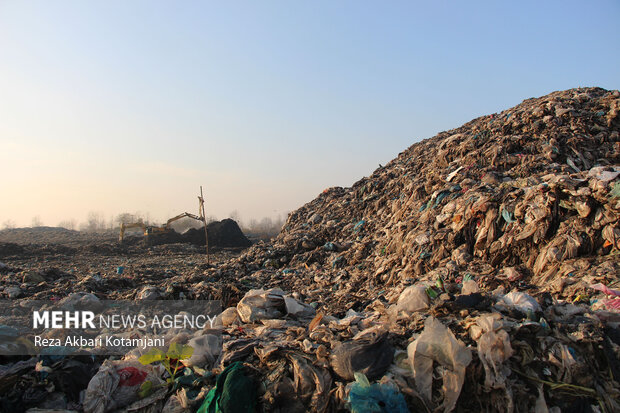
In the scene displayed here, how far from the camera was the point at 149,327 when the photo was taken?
4816mm

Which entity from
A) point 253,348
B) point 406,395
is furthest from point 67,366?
point 406,395

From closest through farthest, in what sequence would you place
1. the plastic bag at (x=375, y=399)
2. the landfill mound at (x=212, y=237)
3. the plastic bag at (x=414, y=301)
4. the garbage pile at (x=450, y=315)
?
the plastic bag at (x=375, y=399)
the garbage pile at (x=450, y=315)
the plastic bag at (x=414, y=301)
the landfill mound at (x=212, y=237)

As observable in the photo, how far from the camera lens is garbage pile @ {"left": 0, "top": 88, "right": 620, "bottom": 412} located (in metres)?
2.68

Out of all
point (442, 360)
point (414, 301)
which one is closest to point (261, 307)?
point (414, 301)

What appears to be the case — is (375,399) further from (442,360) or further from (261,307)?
(261,307)

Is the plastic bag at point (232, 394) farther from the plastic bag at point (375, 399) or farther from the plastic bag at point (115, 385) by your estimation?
the plastic bag at point (375, 399)

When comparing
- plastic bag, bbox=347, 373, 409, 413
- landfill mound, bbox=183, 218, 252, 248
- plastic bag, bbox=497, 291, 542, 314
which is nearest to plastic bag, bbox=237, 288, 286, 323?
plastic bag, bbox=347, 373, 409, 413

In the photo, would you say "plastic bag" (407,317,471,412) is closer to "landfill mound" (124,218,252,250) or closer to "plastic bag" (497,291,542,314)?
"plastic bag" (497,291,542,314)

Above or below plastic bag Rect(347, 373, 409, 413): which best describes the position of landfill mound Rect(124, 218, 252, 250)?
above

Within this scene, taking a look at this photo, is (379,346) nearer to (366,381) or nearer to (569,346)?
(366,381)

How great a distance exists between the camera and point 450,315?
335cm

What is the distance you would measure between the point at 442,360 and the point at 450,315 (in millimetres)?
735

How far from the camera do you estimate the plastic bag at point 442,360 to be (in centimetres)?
→ 257

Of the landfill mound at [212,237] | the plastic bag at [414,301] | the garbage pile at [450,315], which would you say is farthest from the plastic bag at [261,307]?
the landfill mound at [212,237]
